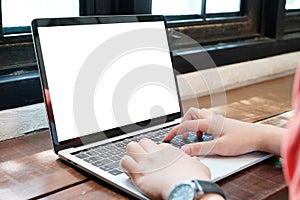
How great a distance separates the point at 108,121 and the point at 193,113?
174mm

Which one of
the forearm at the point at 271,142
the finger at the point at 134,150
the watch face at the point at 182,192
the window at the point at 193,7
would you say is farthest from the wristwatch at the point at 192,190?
the window at the point at 193,7

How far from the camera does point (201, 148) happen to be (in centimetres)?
78

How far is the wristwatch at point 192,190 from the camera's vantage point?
60 centimetres

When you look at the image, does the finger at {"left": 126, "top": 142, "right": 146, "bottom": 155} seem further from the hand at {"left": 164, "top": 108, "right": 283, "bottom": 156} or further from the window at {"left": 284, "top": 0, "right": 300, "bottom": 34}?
the window at {"left": 284, "top": 0, "right": 300, "bottom": 34}

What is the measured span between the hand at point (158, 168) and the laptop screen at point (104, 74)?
0.17m

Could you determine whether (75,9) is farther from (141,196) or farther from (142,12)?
(141,196)

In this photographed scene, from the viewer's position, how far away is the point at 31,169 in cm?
76

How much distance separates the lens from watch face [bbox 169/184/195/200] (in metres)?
0.60

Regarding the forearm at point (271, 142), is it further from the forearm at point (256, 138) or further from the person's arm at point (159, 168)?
the person's arm at point (159, 168)

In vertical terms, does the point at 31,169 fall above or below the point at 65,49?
below

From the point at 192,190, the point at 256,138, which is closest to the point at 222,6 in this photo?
the point at 256,138

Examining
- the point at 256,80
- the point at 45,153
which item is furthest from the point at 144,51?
the point at 256,80

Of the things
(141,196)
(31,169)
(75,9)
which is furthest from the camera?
(75,9)

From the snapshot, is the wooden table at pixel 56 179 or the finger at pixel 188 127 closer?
the wooden table at pixel 56 179
